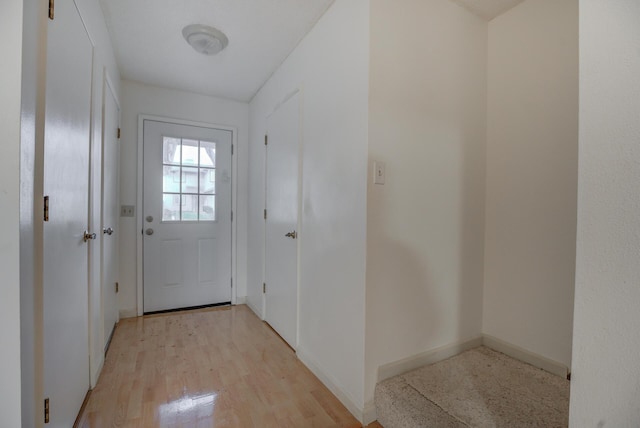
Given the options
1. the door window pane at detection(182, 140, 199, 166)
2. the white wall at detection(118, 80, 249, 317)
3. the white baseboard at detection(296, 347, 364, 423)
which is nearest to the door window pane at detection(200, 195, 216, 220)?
the door window pane at detection(182, 140, 199, 166)

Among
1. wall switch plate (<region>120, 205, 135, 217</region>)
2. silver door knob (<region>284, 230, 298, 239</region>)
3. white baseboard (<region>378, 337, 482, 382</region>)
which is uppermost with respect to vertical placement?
wall switch plate (<region>120, 205, 135, 217</region>)

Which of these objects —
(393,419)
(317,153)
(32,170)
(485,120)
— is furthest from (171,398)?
(485,120)

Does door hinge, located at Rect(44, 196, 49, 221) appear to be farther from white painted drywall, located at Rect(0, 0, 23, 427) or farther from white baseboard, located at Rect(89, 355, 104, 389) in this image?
white baseboard, located at Rect(89, 355, 104, 389)

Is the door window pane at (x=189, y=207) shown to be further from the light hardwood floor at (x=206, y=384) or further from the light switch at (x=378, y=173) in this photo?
the light switch at (x=378, y=173)

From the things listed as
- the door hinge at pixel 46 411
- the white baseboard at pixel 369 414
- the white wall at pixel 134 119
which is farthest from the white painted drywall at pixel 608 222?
the white wall at pixel 134 119

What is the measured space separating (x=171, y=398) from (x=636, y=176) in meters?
2.21

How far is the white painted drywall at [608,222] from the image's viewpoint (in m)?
0.66

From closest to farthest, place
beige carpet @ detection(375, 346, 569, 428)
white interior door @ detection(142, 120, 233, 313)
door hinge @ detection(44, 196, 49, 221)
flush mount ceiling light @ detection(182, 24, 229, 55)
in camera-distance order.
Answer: door hinge @ detection(44, 196, 49, 221)
beige carpet @ detection(375, 346, 569, 428)
flush mount ceiling light @ detection(182, 24, 229, 55)
white interior door @ detection(142, 120, 233, 313)

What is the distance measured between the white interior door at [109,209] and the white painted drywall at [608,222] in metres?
2.49

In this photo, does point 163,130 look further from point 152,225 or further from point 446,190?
point 446,190

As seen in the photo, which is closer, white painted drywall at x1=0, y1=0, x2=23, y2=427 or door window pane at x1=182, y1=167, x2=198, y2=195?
white painted drywall at x1=0, y1=0, x2=23, y2=427

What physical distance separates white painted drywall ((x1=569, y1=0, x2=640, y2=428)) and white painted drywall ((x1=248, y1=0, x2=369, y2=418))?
88cm

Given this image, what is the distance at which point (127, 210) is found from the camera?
113 inches

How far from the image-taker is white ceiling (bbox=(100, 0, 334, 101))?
183 cm
